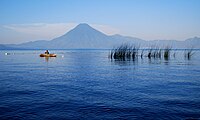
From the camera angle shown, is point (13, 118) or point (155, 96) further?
point (155, 96)

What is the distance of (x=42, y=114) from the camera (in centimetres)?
1092

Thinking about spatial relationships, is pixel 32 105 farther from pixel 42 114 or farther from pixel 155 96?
pixel 155 96

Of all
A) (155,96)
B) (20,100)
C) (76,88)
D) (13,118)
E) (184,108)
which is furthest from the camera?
(76,88)

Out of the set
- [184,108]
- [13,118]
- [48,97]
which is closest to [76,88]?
[48,97]

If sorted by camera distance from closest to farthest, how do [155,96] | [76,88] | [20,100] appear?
[20,100] < [155,96] < [76,88]

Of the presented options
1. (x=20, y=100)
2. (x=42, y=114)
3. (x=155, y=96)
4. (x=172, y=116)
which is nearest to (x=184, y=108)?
(x=172, y=116)

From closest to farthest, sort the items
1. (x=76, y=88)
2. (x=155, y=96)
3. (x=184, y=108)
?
(x=184, y=108), (x=155, y=96), (x=76, y=88)

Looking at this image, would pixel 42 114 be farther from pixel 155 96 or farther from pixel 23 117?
pixel 155 96

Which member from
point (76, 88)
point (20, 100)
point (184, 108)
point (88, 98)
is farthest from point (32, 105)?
point (184, 108)

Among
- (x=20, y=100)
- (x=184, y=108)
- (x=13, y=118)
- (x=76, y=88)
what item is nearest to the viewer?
(x=13, y=118)

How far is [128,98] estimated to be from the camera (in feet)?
46.9

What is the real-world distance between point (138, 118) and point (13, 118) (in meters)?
5.98

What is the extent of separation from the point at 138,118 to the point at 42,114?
187 inches

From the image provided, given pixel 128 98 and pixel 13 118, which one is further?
pixel 128 98
